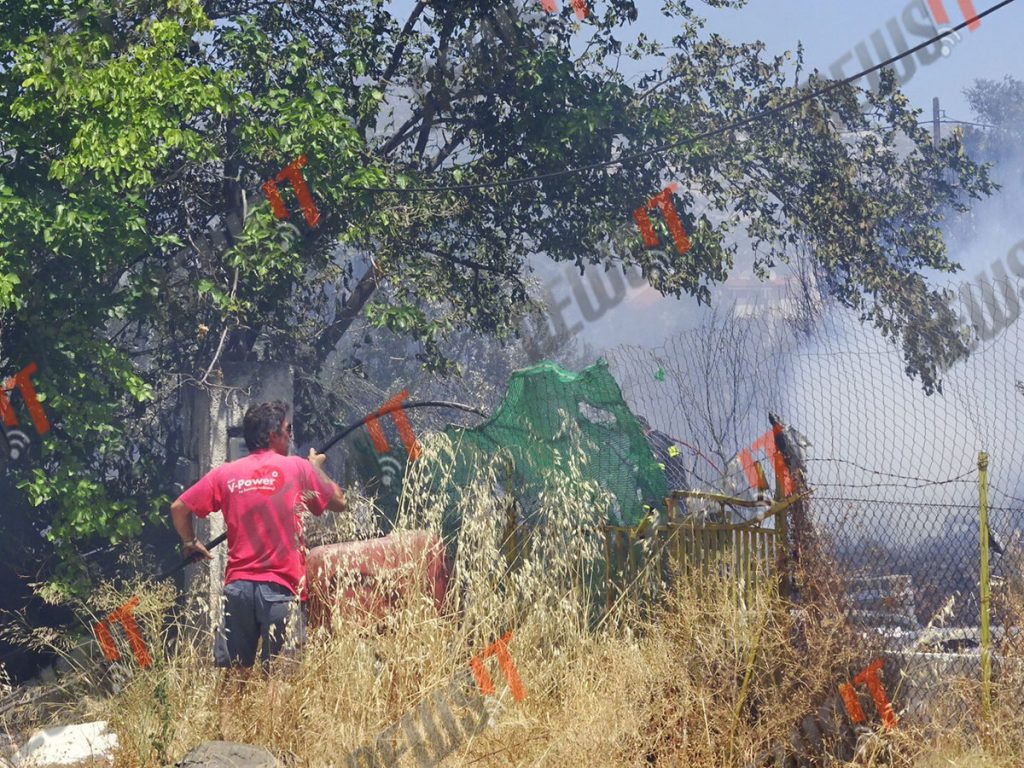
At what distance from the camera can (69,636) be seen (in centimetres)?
777

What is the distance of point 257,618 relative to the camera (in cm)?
536

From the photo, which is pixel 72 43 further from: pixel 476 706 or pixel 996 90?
pixel 996 90

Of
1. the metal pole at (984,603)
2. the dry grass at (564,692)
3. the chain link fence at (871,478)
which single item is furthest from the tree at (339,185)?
the metal pole at (984,603)

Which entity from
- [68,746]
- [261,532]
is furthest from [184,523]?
[68,746]

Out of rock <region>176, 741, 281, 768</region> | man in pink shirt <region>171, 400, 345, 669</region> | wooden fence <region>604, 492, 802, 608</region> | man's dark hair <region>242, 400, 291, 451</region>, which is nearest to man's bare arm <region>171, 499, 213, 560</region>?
man in pink shirt <region>171, 400, 345, 669</region>

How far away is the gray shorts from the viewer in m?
5.30

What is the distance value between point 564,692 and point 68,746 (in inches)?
87.5

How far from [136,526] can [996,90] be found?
149ft

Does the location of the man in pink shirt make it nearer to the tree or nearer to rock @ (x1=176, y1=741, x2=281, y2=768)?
rock @ (x1=176, y1=741, x2=281, y2=768)

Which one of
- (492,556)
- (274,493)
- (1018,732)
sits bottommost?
(1018,732)

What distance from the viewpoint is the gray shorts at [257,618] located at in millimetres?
5297

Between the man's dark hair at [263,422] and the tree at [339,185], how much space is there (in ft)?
9.89

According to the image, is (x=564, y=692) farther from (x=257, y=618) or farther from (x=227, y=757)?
(x=227, y=757)

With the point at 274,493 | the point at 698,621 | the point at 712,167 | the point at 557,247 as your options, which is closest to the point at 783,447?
the point at 698,621
